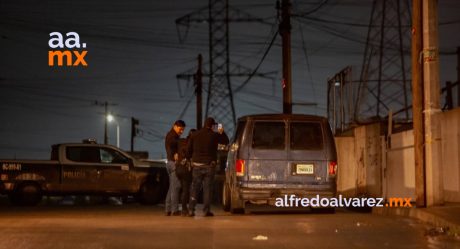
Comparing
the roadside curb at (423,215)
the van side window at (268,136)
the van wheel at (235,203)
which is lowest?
the roadside curb at (423,215)

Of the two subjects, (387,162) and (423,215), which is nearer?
(423,215)

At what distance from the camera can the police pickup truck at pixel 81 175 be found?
19469mm

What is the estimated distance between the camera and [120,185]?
19.9m

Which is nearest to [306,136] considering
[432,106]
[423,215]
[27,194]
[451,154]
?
[432,106]

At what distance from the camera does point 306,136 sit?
14594 millimetres

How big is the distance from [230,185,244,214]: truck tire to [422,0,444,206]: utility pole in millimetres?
3402

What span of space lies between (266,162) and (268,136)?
52 cm

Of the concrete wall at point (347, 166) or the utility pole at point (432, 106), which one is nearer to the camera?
the utility pole at point (432, 106)

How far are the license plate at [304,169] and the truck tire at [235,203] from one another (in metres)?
1.19

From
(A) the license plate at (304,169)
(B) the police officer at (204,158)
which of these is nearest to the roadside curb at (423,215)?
(A) the license plate at (304,169)

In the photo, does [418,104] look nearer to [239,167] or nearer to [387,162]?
[239,167]

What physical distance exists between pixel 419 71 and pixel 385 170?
555 cm

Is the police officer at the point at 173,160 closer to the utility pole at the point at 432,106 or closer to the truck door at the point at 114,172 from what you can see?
the utility pole at the point at 432,106

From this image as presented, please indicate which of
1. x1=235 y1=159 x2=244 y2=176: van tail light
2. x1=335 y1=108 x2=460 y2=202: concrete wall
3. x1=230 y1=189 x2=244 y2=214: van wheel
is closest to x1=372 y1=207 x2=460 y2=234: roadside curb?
x1=335 y1=108 x2=460 y2=202: concrete wall
